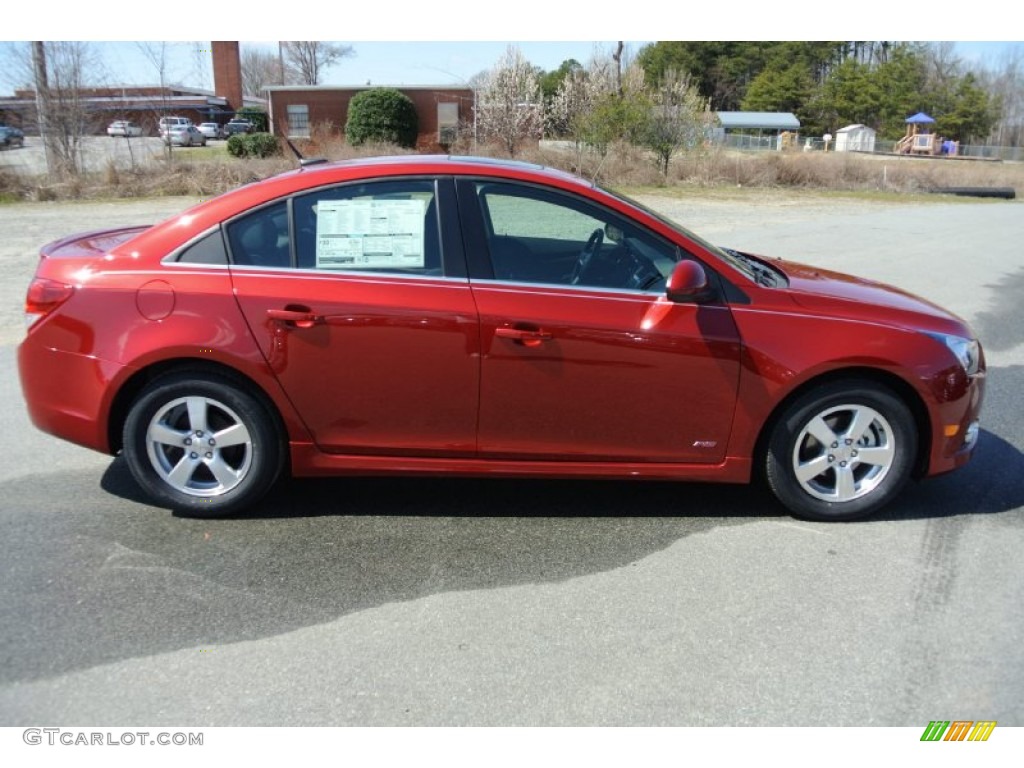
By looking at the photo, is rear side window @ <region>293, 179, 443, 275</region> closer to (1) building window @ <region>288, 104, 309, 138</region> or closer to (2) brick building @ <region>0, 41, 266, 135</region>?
(2) brick building @ <region>0, 41, 266, 135</region>

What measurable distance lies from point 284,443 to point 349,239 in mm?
1026

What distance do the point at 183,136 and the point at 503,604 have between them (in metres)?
33.3

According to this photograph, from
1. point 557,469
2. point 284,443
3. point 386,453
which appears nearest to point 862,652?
point 557,469

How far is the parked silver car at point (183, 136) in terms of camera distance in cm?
2414

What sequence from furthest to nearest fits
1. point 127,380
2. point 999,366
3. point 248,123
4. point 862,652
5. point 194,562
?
point 248,123
point 999,366
point 127,380
point 194,562
point 862,652

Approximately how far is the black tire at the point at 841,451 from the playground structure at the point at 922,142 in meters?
73.0

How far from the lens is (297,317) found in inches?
157

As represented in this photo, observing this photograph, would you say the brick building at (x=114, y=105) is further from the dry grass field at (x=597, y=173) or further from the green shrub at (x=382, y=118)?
the green shrub at (x=382, y=118)

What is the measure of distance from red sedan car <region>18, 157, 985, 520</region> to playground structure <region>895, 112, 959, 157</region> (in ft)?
240

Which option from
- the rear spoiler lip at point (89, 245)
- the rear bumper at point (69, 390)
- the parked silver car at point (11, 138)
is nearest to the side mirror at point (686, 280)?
the rear bumper at point (69, 390)

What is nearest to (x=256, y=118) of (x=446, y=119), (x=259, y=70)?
(x=446, y=119)

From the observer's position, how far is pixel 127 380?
4.11 m

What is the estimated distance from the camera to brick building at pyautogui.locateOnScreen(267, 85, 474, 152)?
3719 cm

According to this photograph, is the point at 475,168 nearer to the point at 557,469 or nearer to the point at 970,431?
the point at 557,469
